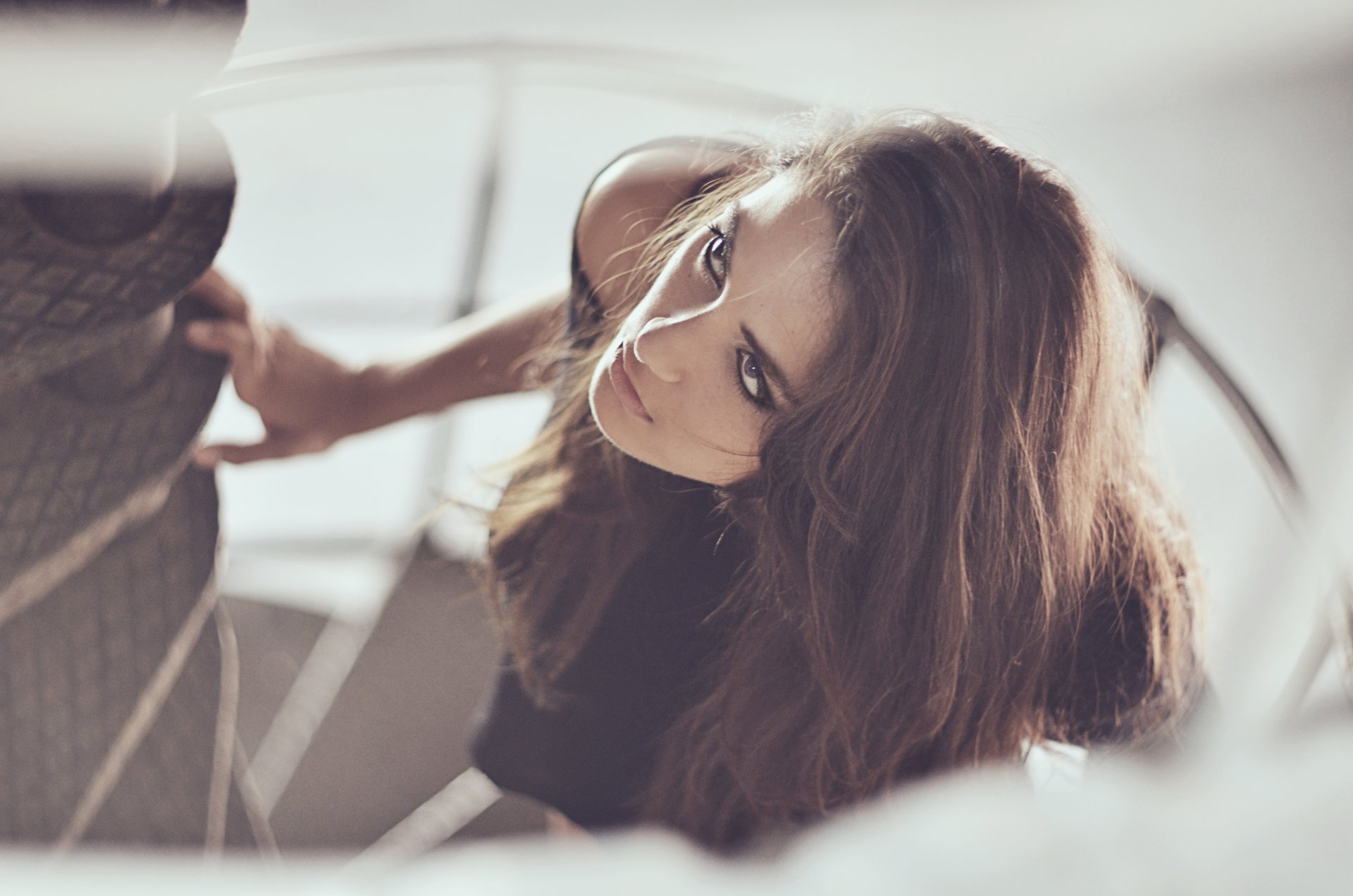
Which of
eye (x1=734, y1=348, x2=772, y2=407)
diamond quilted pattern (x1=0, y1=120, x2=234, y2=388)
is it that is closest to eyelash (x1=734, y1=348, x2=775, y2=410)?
eye (x1=734, y1=348, x2=772, y2=407)

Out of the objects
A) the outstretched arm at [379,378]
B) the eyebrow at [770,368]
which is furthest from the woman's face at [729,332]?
the outstretched arm at [379,378]

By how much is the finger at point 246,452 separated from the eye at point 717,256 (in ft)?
0.89

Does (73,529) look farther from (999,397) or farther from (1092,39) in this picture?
(1092,39)

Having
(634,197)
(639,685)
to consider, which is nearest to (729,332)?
(634,197)

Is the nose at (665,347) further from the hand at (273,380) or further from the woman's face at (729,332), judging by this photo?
the hand at (273,380)

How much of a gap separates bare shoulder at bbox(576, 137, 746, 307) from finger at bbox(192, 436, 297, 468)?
18 centimetres

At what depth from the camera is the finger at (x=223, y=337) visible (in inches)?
17.2

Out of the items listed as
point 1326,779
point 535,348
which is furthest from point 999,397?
point 535,348

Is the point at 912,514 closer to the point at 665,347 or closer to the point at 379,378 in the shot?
the point at 665,347

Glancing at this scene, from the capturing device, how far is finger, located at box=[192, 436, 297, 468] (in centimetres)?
47

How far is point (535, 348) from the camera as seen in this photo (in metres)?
0.52

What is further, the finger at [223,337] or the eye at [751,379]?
the finger at [223,337]

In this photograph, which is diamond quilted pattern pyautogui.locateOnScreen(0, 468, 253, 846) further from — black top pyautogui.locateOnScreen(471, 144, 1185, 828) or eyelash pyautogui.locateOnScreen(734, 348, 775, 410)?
eyelash pyautogui.locateOnScreen(734, 348, 775, 410)

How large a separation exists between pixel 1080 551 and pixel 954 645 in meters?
0.07
